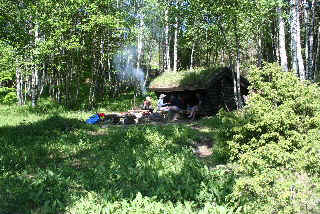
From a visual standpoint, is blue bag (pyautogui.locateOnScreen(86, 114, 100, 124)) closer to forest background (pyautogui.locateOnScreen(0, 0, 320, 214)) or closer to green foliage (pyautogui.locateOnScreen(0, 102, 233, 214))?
forest background (pyautogui.locateOnScreen(0, 0, 320, 214))

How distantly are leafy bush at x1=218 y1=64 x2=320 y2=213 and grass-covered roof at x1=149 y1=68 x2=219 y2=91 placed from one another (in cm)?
922

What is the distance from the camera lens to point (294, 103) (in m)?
6.10

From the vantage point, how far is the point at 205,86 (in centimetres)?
1614

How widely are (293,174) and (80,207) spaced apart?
3.86 metres

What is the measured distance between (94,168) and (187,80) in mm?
10350

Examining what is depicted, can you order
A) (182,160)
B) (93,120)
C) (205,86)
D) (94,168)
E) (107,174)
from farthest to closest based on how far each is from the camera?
(205,86) → (93,120) → (182,160) → (94,168) → (107,174)

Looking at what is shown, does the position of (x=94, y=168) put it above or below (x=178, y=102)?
below

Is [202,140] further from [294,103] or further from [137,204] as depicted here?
[137,204]

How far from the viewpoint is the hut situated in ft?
54.4

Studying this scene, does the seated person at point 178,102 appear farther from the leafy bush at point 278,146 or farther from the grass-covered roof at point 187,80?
the leafy bush at point 278,146

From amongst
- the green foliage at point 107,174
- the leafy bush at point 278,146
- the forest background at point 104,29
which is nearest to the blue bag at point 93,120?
the green foliage at point 107,174

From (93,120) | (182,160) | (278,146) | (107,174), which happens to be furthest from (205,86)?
(278,146)

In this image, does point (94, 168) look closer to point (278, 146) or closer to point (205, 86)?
point (278, 146)

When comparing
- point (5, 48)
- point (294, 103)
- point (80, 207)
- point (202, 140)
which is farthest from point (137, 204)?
point (5, 48)
